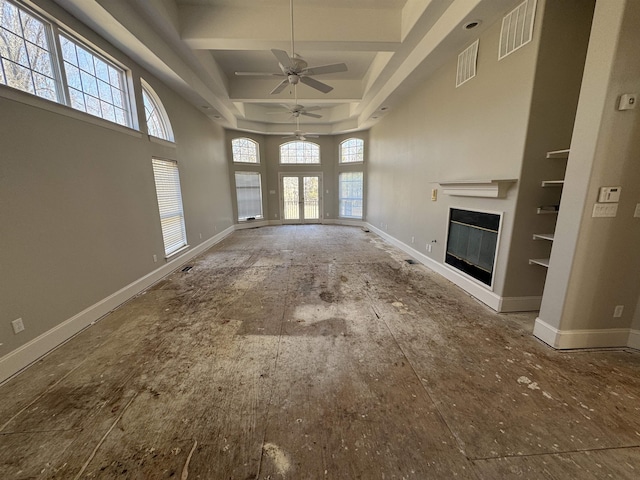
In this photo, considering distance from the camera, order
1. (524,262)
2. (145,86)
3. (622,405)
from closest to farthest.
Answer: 1. (622,405)
2. (524,262)
3. (145,86)

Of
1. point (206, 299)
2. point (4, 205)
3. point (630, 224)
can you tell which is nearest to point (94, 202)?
point (4, 205)

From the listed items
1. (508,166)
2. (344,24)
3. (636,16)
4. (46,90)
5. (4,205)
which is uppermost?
(344,24)

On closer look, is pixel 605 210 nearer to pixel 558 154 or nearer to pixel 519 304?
pixel 558 154

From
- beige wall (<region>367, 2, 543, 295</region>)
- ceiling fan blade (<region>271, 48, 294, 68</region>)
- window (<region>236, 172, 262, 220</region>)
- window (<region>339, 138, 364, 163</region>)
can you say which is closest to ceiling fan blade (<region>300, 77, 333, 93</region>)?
ceiling fan blade (<region>271, 48, 294, 68</region>)

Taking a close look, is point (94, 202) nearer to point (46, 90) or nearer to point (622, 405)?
point (46, 90)

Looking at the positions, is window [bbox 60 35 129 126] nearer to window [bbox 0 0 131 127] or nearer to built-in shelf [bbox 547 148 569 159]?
window [bbox 0 0 131 127]

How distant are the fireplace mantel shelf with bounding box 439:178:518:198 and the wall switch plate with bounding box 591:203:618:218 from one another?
2.45ft

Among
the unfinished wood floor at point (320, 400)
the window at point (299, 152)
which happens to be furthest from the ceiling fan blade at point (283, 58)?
the window at point (299, 152)

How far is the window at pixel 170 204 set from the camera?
4.30m

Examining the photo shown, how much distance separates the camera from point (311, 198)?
32.1 ft

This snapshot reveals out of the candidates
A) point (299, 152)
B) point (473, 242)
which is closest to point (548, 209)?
point (473, 242)

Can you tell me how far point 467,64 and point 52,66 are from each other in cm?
475

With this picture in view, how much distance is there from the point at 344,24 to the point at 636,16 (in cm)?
303

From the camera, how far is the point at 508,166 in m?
2.80
